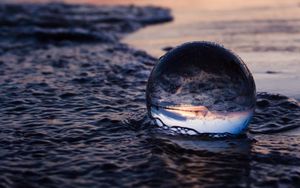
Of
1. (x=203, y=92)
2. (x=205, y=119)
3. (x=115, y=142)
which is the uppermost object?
(x=203, y=92)

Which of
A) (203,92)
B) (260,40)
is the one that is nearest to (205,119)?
(203,92)

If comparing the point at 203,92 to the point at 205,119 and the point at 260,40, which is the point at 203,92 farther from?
the point at 260,40

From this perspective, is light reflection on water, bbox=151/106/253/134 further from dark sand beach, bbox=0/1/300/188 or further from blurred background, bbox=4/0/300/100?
blurred background, bbox=4/0/300/100

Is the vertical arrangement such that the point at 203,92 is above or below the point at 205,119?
above

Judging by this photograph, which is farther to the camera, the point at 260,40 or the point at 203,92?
the point at 260,40

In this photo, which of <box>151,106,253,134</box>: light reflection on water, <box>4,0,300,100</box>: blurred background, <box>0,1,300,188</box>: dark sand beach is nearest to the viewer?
<box>0,1,300,188</box>: dark sand beach

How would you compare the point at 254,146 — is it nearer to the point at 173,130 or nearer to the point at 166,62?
the point at 173,130

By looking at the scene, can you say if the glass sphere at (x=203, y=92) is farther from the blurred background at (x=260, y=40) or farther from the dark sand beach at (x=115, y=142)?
the blurred background at (x=260, y=40)

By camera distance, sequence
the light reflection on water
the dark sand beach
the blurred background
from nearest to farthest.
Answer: the dark sand beach < the light reflection on water < the blurred background

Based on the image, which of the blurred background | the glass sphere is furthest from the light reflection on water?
the blurred background

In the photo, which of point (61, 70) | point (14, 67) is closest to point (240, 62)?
point (61, 70)
